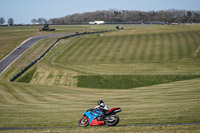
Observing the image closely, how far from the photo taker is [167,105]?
21.9 metres

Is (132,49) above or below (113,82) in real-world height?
above

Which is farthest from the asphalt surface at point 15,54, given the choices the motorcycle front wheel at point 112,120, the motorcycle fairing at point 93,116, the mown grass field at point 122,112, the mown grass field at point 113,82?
the motorcycle front wheel at point 112,120

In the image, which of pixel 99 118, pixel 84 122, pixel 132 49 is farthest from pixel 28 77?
pixel 99 118

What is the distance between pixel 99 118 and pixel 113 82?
102ft

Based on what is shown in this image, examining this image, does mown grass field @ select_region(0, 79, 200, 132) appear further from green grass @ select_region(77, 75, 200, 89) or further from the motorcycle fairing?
green grass @ select_region(77, 75, 200, 89)

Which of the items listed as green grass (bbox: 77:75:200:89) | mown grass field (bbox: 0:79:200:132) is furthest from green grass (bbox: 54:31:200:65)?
mown grass field (bbox: 0:79:200:132)

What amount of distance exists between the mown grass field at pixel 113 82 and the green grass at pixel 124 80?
7.3 inches

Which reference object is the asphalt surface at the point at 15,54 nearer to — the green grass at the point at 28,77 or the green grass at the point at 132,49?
the green grass at the point at 28,77

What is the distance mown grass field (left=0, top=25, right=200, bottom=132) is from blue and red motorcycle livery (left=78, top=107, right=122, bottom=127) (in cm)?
60

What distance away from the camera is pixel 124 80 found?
48750 millimetres

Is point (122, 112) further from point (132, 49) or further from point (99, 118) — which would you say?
point (132, 49)

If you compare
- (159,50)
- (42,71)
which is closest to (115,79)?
(42,71)

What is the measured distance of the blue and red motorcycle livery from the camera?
17.2 m

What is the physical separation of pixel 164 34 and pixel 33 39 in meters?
47.7
